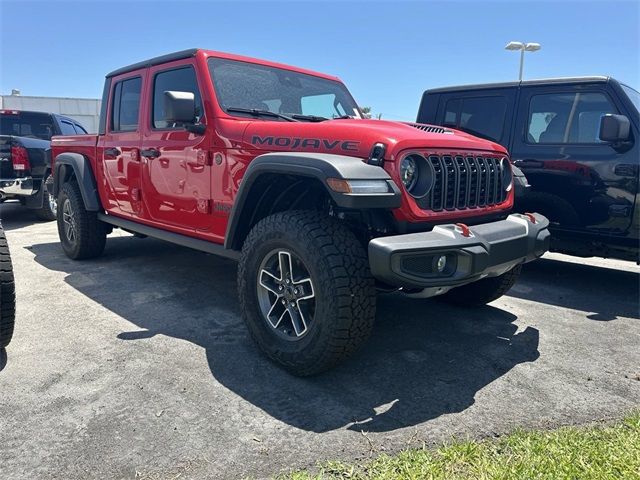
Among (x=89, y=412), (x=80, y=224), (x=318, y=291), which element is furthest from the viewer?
(x=80, y=224)

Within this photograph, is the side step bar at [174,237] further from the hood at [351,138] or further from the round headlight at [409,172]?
the round headlight at [409,172]

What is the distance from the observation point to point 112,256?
232 inches

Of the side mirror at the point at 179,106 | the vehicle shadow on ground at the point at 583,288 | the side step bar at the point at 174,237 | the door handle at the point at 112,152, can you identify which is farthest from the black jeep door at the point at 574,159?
the door handle at the point at 112,152

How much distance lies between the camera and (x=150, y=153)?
4.25m

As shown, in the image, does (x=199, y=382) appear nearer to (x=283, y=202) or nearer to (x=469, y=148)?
(x=283, y=202)

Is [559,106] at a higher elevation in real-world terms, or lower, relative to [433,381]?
higher

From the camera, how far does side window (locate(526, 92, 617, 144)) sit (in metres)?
4.75

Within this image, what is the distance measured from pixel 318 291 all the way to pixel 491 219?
1.39 meters

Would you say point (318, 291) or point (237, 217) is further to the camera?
point (237, 217)

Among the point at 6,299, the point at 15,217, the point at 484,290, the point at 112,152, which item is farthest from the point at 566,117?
the point at 15,217

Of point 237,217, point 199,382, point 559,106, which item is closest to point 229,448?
point 199,382

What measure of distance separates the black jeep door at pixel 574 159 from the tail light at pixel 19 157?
725 centimetres

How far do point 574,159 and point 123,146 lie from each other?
14.5 feet

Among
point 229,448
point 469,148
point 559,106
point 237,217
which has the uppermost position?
point 559,106
